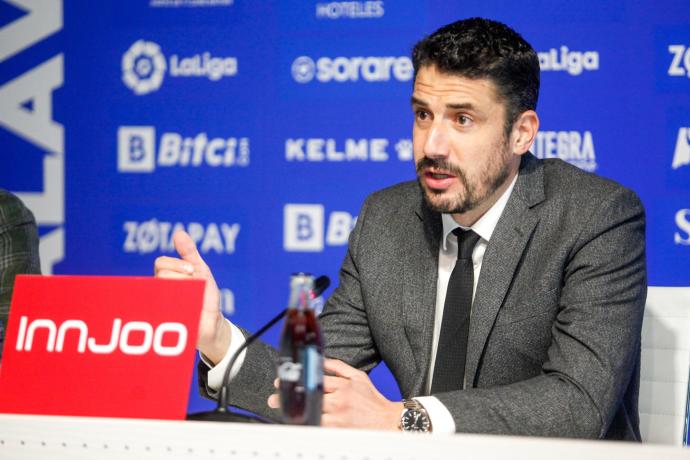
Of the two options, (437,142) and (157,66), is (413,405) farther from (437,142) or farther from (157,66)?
(157,66)

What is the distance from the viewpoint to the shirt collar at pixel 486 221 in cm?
206

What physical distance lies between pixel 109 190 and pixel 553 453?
3.07m

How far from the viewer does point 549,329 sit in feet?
6.33

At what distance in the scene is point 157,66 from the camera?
12.4 feet

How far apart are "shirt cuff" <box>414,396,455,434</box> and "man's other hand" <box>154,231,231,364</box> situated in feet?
1.43

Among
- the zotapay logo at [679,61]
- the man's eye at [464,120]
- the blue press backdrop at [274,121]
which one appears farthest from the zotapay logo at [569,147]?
the man's eye at [464,120]

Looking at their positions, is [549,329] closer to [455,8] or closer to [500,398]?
[500,398]

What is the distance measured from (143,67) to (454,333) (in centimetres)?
235

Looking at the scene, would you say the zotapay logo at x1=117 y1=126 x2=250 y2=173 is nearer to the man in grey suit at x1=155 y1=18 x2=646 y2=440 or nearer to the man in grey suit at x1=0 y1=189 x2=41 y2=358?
the man in grey suit at x1=0 y1=189 x2=41 y2=358

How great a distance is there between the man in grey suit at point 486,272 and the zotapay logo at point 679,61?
4.74ft

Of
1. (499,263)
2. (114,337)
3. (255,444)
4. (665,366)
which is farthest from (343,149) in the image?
(255,444)

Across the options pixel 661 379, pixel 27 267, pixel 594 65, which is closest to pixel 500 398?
pixel 661 379

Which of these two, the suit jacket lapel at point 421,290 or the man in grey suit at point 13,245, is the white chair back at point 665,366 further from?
the man in grey suit at point 13,245

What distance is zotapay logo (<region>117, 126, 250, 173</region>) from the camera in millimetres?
3742
